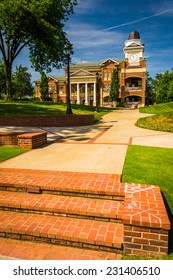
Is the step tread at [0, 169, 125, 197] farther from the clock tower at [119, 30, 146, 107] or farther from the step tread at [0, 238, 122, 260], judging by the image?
the clock tower at [119, 30, 146, 107]

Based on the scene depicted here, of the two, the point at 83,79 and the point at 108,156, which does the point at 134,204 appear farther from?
the point at 83,79

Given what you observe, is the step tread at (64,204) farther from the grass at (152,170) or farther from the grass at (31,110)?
the grass at (31,110)

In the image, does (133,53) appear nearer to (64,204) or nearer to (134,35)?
(134,35)

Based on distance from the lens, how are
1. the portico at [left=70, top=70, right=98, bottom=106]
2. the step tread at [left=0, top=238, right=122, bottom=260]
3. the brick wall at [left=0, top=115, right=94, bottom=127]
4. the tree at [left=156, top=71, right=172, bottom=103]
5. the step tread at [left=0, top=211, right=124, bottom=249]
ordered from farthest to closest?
the portico at [left=70, top=70, right=98, bottom=106] < the tree at [left=156, top=71, right=172, bottom=103] < the brick wall at [left=0, top=115, right=94, bottom=127] < the step tread at [left=0, top=211, right=124, bottom=249] < the step tread at [left=0, top=238, right=122, bottom=260]

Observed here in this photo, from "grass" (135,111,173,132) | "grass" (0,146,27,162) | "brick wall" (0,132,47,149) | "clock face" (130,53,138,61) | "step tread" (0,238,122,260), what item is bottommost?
"step tread" (0,238,122,260)

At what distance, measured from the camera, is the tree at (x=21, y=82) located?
223 feet

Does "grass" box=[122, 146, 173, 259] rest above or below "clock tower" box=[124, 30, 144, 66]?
below

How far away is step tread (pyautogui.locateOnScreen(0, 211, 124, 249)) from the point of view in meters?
3.16

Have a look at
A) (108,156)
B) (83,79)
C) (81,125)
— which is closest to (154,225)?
(108,156)

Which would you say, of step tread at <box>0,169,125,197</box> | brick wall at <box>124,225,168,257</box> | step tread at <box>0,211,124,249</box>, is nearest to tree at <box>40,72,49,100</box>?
step tread at <box>0,169,125,197</box>

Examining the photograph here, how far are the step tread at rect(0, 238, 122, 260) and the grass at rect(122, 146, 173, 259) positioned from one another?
1.07 metres

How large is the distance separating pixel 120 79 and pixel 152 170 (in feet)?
169
